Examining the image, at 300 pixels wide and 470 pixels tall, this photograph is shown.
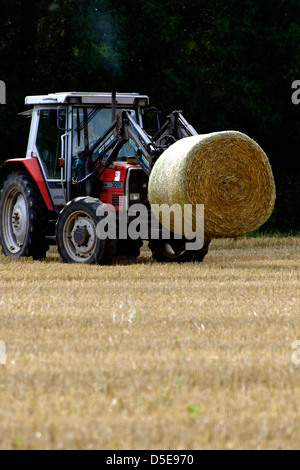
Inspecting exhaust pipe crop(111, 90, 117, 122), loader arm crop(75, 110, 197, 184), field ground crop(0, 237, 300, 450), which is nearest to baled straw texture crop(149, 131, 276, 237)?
loader arm crop(75, 110, 197, 184)

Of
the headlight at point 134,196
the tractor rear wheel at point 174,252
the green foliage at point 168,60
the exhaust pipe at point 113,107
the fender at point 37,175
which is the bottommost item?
the tractor rear wheel at point 174,252

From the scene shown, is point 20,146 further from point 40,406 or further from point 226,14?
point 40,406

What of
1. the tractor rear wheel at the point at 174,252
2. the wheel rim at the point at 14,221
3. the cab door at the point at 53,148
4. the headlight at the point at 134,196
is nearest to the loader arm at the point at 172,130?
the headlight at the point at 134,196

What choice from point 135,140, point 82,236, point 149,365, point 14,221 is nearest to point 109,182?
point 135,140

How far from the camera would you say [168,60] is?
2014 cm

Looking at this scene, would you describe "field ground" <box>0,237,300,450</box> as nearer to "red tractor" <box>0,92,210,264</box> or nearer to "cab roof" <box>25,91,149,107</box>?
"red tractor" <box>0,92,210,264</box>

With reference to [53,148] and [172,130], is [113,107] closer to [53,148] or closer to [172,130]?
[172,130]

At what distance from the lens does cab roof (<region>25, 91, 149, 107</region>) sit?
42.6ft

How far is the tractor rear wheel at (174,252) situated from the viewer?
1348 centimetres

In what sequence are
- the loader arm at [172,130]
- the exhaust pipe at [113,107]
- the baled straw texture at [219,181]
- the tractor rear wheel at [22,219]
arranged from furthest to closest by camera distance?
1. the tractor rear wheel at [22,219]
2. the loader arm at [172,130]
3. the exhaust pipe at [113,107]
4. the baled straw texture at [219,181]

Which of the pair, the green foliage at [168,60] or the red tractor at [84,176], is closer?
the red tractor at [84,176]

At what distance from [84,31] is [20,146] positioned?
3.21 m

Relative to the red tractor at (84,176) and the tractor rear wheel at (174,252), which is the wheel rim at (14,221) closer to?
the red tractor at (84,176)

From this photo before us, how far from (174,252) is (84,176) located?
1835 mm
